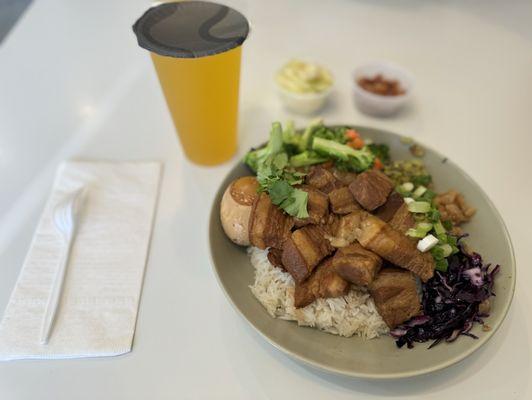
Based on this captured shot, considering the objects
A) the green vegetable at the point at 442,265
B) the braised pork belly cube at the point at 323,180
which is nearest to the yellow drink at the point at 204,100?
the braised pork belly cube at the point at 323,180

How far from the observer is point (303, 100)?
2502 millimetres

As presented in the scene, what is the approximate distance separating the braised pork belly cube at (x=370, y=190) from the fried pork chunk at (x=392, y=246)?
88 millimetres

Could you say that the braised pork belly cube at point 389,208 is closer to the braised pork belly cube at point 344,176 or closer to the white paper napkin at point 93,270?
the braised pork belly cube at point 344,176

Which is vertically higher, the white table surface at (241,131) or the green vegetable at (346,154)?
the green vegetable at (346,154)

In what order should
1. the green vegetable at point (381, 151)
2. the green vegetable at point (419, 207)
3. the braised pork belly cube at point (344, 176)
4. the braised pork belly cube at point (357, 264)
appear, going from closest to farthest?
the braised pork belly cube at point (357, 264), the green vegetable at point (419, 207), the braised pork belly cube at point (344, 176), the green vegetable at point (381, 151)

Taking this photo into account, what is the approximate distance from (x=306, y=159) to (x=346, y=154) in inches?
7.8

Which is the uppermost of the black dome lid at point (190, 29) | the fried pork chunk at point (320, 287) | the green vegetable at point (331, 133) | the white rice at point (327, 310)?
the black dome lid at point (190, 29)

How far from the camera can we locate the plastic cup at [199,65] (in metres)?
1.66

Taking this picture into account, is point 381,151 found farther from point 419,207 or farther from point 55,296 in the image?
point 55,296

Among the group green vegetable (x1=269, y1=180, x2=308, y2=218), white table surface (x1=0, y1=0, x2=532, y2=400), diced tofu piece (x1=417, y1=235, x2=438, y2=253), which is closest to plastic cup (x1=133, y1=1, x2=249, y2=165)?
white table surface (x1=0, y1=0, x2=532, y2=400)

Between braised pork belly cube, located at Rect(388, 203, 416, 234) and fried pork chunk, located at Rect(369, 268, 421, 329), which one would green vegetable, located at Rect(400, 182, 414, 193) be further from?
fried pork chunk, located at Rect(369, 268, 421, 329)

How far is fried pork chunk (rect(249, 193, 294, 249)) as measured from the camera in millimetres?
1667

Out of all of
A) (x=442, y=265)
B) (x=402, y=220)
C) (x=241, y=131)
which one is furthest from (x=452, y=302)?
(x=241, y=131)

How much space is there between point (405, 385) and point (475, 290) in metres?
0.47
